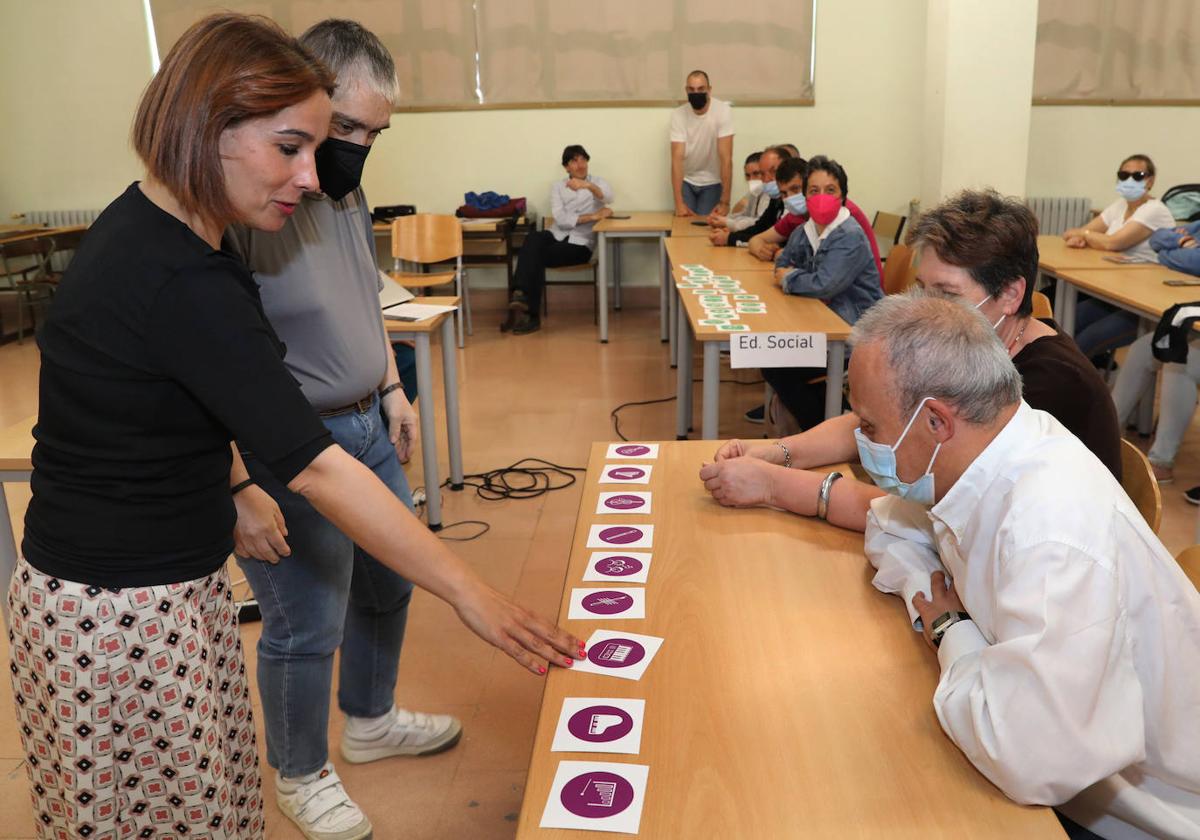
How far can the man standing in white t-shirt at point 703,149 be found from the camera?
7500mm

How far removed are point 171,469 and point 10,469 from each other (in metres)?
1.26

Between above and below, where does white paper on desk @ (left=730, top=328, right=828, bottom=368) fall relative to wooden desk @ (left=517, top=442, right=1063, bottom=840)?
above

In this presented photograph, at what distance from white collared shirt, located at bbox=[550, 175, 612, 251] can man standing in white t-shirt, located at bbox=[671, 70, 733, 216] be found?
0.64 metres

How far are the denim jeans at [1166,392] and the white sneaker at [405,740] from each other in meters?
3.00

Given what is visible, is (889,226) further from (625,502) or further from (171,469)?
(171,469)

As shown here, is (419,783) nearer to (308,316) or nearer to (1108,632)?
(308,316)

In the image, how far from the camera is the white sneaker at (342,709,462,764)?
2285mm

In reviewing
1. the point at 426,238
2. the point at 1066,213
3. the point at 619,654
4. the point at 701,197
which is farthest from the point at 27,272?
the point at 1066,213

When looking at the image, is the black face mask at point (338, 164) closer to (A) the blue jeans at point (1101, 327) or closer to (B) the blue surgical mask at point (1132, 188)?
(A) the blue jeans at point (1101, 327)

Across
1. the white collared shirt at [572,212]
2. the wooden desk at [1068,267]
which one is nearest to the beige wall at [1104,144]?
the wooden desk at [1068,267]

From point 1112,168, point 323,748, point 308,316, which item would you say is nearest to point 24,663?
point 308,316

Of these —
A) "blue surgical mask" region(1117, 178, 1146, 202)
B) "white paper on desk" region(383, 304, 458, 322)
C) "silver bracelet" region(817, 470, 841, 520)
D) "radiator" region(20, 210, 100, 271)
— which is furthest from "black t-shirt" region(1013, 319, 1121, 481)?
"radiator" region(20, 210, 100, 271)

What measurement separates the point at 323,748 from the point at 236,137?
4.36 feet

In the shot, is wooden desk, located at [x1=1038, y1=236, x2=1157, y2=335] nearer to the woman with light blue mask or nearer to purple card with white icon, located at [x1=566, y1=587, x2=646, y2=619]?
the woman with light blue mask
